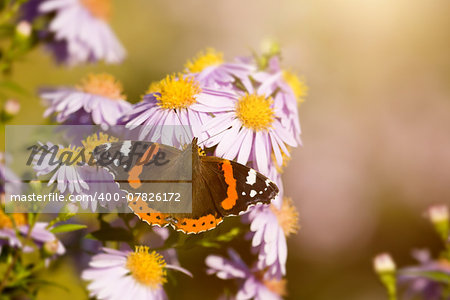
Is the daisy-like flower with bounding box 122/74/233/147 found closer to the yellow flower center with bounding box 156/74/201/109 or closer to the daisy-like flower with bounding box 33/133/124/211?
the yellow flower center with bounding box 156/74/201/109

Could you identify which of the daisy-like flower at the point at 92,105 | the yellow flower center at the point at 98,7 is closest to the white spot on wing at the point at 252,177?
the daisy-like flower at the point at 92,105

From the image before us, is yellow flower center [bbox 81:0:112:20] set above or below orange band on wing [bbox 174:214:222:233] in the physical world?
above

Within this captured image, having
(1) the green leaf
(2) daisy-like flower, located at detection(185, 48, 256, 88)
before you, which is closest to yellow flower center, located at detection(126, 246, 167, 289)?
(1) the green leaf

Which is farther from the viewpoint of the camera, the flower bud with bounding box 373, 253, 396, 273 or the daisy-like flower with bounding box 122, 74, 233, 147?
the flower bud with bounding box 373, 253, 396, 273

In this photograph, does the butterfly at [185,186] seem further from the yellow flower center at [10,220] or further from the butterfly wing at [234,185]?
the yellow flower center at [10,220]

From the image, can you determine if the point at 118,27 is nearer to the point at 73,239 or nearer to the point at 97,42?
the point at 97,42

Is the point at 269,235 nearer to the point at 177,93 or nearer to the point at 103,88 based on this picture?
the point at 177,93
